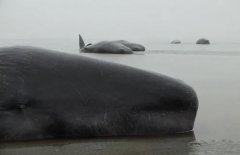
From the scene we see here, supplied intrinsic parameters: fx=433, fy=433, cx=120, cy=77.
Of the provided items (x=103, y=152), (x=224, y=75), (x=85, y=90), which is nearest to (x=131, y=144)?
(x=103, y=152)

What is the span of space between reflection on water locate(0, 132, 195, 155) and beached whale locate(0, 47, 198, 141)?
0.61 feet

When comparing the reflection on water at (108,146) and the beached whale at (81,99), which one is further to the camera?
the beached whale at (81,99)

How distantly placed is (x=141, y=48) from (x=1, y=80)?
17.5 meters

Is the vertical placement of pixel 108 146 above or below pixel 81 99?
below

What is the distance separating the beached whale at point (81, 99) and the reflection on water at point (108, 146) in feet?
0.61

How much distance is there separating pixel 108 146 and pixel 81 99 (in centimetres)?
68

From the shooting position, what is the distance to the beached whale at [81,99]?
4117mm

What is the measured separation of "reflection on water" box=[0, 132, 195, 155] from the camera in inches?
143

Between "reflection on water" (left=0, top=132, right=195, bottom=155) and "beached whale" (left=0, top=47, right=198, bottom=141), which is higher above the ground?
"beached whale" (left=0, top=47, right=198, bottom=141)

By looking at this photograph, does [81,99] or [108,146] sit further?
[81,99]

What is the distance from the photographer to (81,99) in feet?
14.2

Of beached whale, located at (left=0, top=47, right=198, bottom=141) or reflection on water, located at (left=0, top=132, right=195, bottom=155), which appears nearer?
reflection on water, located at (left=0, top=132, right=195, bottom=155)

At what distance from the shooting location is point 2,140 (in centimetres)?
401

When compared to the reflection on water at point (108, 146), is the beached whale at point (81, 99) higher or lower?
higher
